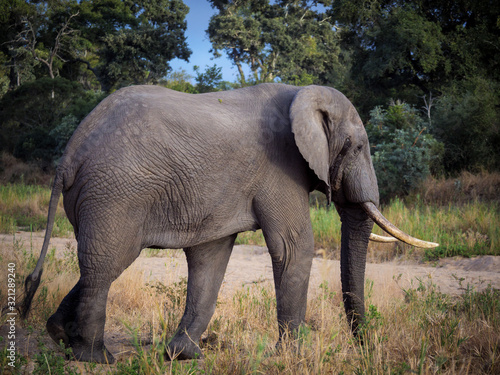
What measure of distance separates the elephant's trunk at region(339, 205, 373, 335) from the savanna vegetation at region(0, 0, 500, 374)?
6.1 inches

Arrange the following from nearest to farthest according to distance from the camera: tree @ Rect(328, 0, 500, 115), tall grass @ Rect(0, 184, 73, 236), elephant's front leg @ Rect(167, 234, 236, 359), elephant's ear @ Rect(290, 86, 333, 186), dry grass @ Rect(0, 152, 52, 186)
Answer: elephant's ear @ Rect(290, 86, 333, 186), elephant's front leg @ Rect(167, 234, 236, 359), tall grass @ Rect(0, 184, 73, 236), tree @ Rect(328, 0, 500, 115), dry grass @ Rect(0, 152, 52, 186)

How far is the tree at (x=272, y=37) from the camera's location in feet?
94.5

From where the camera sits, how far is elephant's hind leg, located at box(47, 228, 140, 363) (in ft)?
11.1

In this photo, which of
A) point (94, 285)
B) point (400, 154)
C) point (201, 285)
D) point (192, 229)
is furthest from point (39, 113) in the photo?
point (94, 285)

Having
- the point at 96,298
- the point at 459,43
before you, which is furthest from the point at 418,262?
the point at 459,43

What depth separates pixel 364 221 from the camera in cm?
437

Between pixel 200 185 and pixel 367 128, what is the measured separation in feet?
36.8

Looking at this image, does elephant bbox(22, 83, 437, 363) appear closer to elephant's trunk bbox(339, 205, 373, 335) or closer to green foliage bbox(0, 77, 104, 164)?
elephant's trunk bbox(339, 205, 373, 335)

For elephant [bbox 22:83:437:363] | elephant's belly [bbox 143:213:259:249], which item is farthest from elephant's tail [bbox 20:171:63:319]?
elephant's belly [bbox 143:213:259:249]

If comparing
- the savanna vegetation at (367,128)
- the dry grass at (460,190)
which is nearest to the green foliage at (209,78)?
the savanna vegetation at (367,128)

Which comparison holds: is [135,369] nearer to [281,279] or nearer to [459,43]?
[281,279]

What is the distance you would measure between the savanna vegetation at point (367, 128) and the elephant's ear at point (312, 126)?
118 cm

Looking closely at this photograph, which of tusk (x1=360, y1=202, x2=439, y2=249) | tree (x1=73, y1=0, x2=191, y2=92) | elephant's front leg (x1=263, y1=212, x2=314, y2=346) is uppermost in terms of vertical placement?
tree (x1=73, y1=0, x2=191, y2=92)

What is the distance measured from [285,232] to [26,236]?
7.13m
